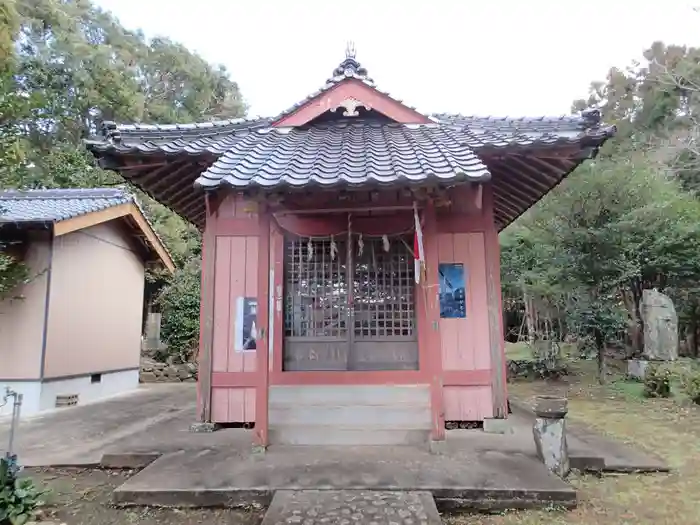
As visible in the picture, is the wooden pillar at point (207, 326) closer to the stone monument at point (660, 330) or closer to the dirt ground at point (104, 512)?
the dirt ground at point (104, 512)

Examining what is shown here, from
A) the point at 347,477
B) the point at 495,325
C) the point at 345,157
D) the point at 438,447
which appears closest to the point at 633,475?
the point at 438,447

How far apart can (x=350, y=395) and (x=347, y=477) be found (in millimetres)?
1444

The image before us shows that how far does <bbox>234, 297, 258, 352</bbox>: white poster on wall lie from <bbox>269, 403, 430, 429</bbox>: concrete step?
0.90 metres

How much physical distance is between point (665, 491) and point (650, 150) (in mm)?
17168

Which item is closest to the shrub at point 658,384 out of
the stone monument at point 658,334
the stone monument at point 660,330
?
the stone monument at point 658,334

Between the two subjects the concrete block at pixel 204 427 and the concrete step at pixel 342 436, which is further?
the concrete block at pixel 204 427

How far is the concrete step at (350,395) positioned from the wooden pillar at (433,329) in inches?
19.4

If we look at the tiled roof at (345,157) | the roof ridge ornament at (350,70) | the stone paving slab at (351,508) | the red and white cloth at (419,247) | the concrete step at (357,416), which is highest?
the roof ridge ornament at (350,70)

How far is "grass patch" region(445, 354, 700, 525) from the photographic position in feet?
11.4

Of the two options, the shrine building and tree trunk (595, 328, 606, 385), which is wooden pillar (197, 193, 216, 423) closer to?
the shrine building

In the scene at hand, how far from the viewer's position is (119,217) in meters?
10.6

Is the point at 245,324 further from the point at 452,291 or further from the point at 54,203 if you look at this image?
the point at 54,203

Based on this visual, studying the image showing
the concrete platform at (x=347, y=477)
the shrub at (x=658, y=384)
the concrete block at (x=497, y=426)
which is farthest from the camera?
the shrub at (x=658, y=384)

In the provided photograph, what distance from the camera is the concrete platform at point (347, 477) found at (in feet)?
11.9
